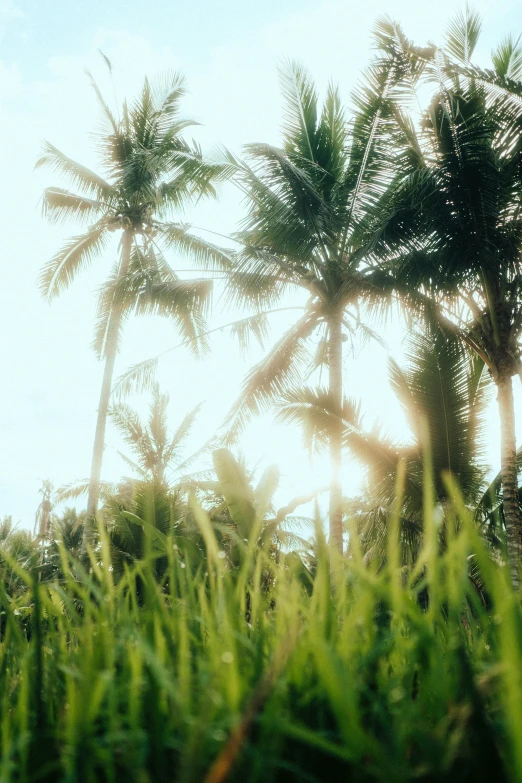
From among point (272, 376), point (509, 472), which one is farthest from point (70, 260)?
point (509, 472)

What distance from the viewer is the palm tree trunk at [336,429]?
23.9ft

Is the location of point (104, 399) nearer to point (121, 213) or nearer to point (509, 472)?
point (121, 213)

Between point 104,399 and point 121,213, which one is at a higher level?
point 121,213

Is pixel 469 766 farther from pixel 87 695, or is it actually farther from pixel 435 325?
pixel 435 325

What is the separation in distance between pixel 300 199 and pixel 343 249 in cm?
135

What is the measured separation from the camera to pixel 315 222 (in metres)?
7.77

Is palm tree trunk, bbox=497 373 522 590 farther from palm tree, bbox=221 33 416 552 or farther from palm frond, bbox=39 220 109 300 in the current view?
palm frond, bbox=39 220 109 300

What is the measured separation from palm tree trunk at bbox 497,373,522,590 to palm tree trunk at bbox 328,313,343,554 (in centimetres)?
194

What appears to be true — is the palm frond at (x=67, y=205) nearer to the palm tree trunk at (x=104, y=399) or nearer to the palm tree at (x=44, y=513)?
the palm tree trunk at (x=104, y=399)

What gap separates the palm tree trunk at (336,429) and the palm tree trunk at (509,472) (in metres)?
1.94

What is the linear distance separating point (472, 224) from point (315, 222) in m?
2.29

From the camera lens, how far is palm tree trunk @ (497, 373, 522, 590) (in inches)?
237

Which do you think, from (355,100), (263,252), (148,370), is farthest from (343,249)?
(148,370)

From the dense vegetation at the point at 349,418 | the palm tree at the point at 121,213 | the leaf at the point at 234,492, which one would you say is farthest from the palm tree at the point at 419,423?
the palm tree at the point at 121,213
